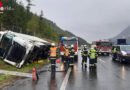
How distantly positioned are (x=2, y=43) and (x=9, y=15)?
1217 inches

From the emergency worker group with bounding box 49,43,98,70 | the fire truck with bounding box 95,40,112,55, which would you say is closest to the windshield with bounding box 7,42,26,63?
the emergency worker group with bounding box 49,43,98,70

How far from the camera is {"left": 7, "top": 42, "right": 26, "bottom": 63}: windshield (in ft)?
46.2

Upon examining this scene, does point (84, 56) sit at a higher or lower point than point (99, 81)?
higher

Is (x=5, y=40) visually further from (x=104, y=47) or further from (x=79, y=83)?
(x=104, y=47)

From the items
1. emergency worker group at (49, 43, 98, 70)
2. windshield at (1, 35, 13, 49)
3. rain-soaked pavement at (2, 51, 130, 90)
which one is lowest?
rain-soaked pavement at (2, 51, 130, 90)


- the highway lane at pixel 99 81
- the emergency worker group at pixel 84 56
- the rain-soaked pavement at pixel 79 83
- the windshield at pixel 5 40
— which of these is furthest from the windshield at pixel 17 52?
the highway lane at pixel 99 81

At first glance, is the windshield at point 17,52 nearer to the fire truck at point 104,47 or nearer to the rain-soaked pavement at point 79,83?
the rain-soaked pavement at point 79,83

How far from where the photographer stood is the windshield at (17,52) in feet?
46.2

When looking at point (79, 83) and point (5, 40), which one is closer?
point (79, 83)

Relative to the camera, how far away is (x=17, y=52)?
1409cm

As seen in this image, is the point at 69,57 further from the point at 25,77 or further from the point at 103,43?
the point at 103,43

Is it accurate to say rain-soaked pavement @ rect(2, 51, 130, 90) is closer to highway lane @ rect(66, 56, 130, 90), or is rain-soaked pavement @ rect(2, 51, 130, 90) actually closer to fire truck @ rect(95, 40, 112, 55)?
highway lane @ rect(66, 56, 130, 90)

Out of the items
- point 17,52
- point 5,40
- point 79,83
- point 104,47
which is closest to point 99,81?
point 79,83

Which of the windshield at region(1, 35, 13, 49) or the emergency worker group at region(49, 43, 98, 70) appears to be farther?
the windshield at region(1, 35, 13, 49)
